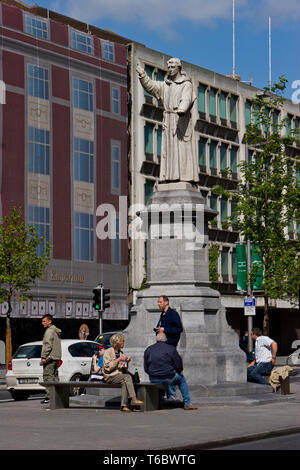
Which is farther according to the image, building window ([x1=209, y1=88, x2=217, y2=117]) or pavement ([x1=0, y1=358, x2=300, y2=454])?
building window ([x1=209, y1=88, x2=217, y2=117])

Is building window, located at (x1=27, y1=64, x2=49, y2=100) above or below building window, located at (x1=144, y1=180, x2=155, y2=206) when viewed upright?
above

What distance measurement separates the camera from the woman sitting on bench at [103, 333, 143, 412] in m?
18.9

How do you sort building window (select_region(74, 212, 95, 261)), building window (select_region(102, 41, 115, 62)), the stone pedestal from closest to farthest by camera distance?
the stone pedestal < building window (select_region(74, 212, 95, 261)) < building window (select_region(102, 41, 115, 62))

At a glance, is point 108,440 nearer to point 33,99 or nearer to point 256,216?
point 256,216

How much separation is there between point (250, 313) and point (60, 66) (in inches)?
740

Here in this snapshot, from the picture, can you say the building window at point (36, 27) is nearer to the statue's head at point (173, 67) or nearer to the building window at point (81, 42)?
the building window at point (81, 42)

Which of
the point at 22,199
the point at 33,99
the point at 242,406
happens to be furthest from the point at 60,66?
the point at 242,406

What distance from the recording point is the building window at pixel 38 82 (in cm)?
5497

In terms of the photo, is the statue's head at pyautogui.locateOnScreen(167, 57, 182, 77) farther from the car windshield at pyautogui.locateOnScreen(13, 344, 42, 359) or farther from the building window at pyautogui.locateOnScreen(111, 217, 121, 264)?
the building window at pyautogui.locateOnScreen(111, 217, 121, 264)

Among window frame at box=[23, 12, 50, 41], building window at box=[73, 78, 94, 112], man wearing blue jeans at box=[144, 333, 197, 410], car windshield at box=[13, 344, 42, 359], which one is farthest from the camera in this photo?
building window at box=[73, 78, 94, 112]

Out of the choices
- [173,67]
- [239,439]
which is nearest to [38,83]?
[173,67]

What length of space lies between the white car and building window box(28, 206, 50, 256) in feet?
86.7

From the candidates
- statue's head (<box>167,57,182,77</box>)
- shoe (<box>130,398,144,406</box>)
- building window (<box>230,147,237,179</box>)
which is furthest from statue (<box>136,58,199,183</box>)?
building window (<box>230,147,237,179</box>)
